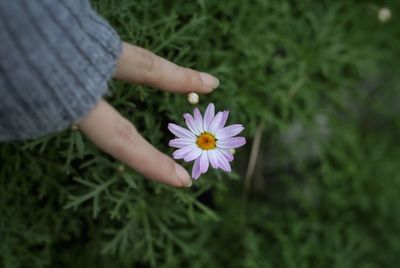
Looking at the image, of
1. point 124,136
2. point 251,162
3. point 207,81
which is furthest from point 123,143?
point 251,162

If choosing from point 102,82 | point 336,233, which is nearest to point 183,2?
point 102,82

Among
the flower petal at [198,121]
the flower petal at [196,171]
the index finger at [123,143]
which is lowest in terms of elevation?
the index finger at [123,143]

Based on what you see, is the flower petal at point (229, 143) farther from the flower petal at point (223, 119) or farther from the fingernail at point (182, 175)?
the fingernail at point (182, 175)

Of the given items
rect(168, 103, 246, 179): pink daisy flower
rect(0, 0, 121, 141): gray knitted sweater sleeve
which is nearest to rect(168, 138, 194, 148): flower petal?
rect(168, 103, 246, 179): pink daisy flower

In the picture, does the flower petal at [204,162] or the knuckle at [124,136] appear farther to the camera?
the flower petal at [204,162]

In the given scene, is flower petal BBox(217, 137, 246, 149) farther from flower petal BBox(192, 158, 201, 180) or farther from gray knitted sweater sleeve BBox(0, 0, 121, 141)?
gray knitted sweater sleeve BBox(0, 0, 121, 141)

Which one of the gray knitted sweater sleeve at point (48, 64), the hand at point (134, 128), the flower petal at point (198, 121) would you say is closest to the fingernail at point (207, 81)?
the hand at point (134, 128)
